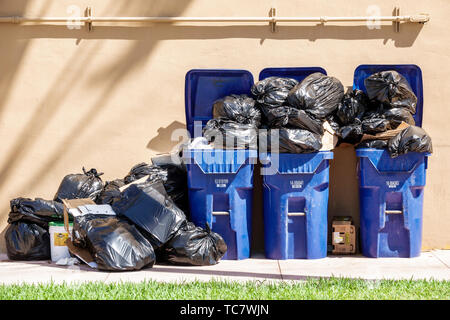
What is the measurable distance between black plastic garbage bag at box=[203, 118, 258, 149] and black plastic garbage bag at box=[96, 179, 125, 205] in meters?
0.96

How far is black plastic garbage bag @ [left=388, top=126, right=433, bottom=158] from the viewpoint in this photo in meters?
5.64

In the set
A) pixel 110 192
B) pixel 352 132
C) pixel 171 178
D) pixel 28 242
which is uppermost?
pixel 352 132

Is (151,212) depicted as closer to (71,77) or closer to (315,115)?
(315,115)

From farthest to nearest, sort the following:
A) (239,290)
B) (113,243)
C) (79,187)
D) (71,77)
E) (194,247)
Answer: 1. (71,77)
2. (79,187)
3. (194,247)
4. (113,243)
5. (239,290)

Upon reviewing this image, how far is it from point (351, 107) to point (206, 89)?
4.47 feet

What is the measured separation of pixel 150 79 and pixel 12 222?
1839 millimetres

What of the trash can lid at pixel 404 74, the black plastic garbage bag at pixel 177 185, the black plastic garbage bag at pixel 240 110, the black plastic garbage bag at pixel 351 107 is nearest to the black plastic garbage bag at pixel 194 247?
the black plastic garbage bag at pixel 177 185

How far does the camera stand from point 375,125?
19.1 feet

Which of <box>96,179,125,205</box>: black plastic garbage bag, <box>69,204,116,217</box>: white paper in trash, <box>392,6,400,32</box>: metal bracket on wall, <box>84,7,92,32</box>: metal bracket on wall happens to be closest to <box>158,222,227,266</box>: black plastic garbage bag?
<box>69,204,116,217</box>: white paper in trash

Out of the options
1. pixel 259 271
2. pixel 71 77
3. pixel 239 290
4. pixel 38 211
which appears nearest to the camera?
pixel 239 290

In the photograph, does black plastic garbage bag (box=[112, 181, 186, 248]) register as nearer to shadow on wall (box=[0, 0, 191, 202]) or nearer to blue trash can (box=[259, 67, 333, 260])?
blue trash can (box=[259, 67, 333, 260])

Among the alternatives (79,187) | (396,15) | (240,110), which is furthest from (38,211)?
(396,15)

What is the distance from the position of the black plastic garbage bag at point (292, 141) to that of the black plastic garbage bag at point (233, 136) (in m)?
0.12

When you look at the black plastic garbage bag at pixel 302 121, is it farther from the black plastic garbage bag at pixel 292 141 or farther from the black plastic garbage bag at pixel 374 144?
the black plastic garbage bag at pixel 374 144
